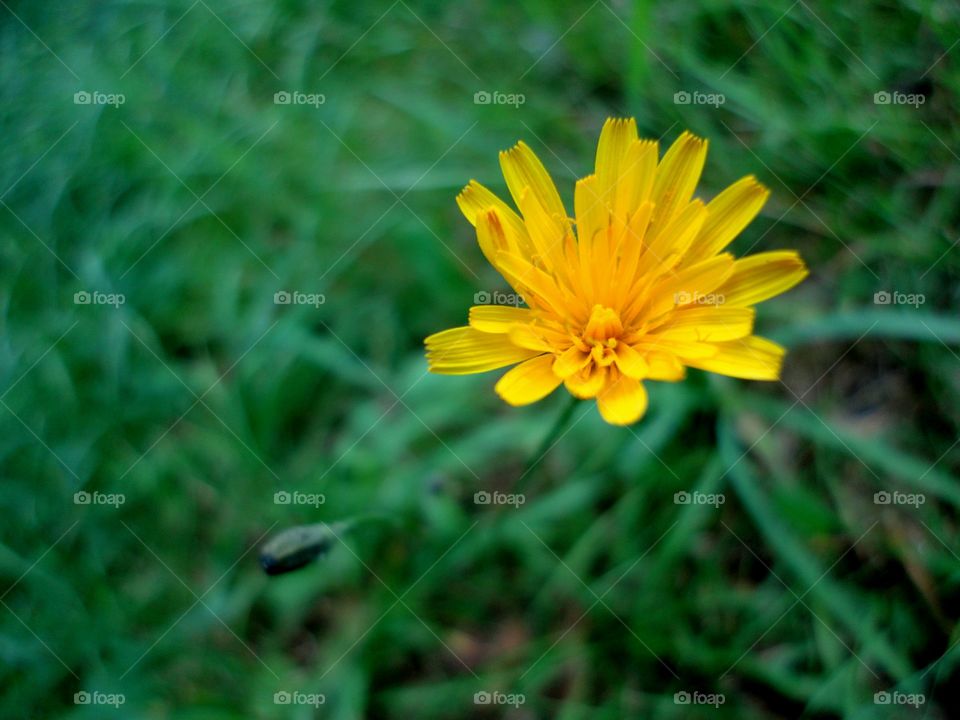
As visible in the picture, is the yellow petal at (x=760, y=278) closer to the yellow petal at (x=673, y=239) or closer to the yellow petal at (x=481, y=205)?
the yellow petal at (x=673, y=239)

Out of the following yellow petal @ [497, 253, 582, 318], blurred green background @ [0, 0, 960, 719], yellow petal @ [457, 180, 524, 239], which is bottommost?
blurred green background @ [0, 0, 960, 719]

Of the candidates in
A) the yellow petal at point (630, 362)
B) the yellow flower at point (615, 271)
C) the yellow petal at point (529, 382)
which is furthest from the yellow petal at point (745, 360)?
the yellow petal at point (529, 382)

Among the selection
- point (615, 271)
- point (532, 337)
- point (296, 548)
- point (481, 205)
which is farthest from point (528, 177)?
point (296, 548)

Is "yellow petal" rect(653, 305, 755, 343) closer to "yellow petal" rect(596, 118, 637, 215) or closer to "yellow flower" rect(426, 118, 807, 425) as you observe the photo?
"yellow flower" rect(426, 118, 807, 425)

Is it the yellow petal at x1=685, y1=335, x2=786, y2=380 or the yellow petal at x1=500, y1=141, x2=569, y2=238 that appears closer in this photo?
the yellow petal at x1=685, y1=335, x2=786, y2=380

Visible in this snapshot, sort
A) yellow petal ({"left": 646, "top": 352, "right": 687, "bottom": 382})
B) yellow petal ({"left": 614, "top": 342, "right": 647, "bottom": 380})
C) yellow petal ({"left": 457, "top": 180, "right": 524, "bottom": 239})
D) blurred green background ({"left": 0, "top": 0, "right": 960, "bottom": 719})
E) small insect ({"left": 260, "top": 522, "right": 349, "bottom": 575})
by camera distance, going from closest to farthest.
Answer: yellow petal ({"left": 646, "top": 352, "right": 687, "bottom": 382})
yellow petal ({"left": 614, "top": 342, "right": 647, "bottom": 380})
yellow petal ({"left": 457, "top": 180, "right": 524, "bottom": 239})
small insect ({"left": 260, "top": 522, "right": 349, "bottom": 575})
blurred green background ({"left": 0, "top": 0, "right": 960, "bottom": 719})

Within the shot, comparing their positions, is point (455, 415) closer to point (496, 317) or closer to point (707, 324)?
point (496, 317)

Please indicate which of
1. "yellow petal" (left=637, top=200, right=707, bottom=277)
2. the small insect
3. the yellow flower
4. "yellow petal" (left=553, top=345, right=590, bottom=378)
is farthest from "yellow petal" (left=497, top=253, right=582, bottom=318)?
the small insect
